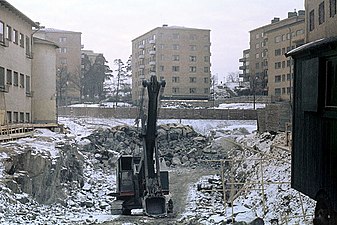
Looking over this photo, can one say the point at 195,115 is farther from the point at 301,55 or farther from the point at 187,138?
the point at 301,55

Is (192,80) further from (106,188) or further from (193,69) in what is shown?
(106,188)

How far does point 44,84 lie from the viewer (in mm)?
43031

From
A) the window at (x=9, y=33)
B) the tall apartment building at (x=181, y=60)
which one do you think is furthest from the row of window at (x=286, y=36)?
the window at (x=9, y=33)

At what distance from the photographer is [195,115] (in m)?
60.4

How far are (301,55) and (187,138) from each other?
130 feet

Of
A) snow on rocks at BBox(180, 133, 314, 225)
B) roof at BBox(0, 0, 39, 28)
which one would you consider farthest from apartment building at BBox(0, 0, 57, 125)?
snow on rocks at BBox(180, 133, 314, 225)

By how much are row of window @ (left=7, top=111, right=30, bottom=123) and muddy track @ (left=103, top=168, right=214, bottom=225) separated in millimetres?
11627

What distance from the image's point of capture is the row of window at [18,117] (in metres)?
35.4

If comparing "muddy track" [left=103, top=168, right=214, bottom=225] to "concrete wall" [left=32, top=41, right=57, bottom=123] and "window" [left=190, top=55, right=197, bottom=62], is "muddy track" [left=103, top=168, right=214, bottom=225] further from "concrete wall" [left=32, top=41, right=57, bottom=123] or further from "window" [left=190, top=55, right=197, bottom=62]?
"window" [left=190, top=55, right=197, bottom=62]

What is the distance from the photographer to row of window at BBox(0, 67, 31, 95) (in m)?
33.9

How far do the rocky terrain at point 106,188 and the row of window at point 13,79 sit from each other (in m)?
3.87

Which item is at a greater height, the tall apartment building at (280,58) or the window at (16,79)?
the tall apartment building at (280,58)

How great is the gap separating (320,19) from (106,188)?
53.1 ft

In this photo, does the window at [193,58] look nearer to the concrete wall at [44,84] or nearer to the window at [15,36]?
the concrete wall at [44,84]
